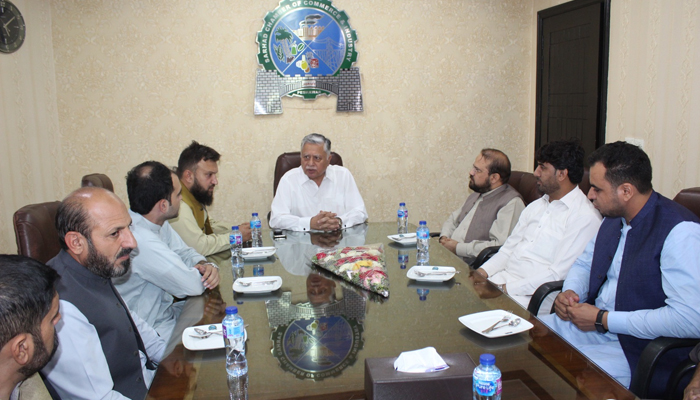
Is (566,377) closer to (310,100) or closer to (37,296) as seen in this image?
(37,296)

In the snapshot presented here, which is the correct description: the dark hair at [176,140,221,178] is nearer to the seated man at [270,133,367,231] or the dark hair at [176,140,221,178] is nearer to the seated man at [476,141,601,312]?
the seated man at [270,133,367,231]

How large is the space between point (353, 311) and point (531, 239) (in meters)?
1.35

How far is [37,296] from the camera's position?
125 cm

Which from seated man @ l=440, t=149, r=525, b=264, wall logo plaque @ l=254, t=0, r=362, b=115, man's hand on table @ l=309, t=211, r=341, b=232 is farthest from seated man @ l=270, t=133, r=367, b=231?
wall logo plaque @ l=254, t=0, r=362, b=115

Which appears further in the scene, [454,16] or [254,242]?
[454,16]

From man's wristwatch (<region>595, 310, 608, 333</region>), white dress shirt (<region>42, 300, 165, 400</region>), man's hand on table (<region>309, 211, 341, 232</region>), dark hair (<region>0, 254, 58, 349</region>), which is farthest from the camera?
man's hand on table (<region>309, 211, 341, 232</region>)

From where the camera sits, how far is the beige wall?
14.1 feet

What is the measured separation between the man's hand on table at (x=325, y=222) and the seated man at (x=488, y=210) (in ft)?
2.44

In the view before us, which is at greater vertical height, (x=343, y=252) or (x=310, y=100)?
(x=310, y=100)

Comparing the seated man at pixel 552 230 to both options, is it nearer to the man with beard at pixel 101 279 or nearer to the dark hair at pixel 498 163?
the dark hair at pixel 498 163

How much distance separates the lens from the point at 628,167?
2068 mm

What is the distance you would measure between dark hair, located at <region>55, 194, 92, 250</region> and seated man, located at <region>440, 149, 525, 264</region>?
2254 mm

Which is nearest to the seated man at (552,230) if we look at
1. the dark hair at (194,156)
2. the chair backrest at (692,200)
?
the chair backrest at (692,200)

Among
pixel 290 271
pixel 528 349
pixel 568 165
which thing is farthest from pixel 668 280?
pixel 290 271
